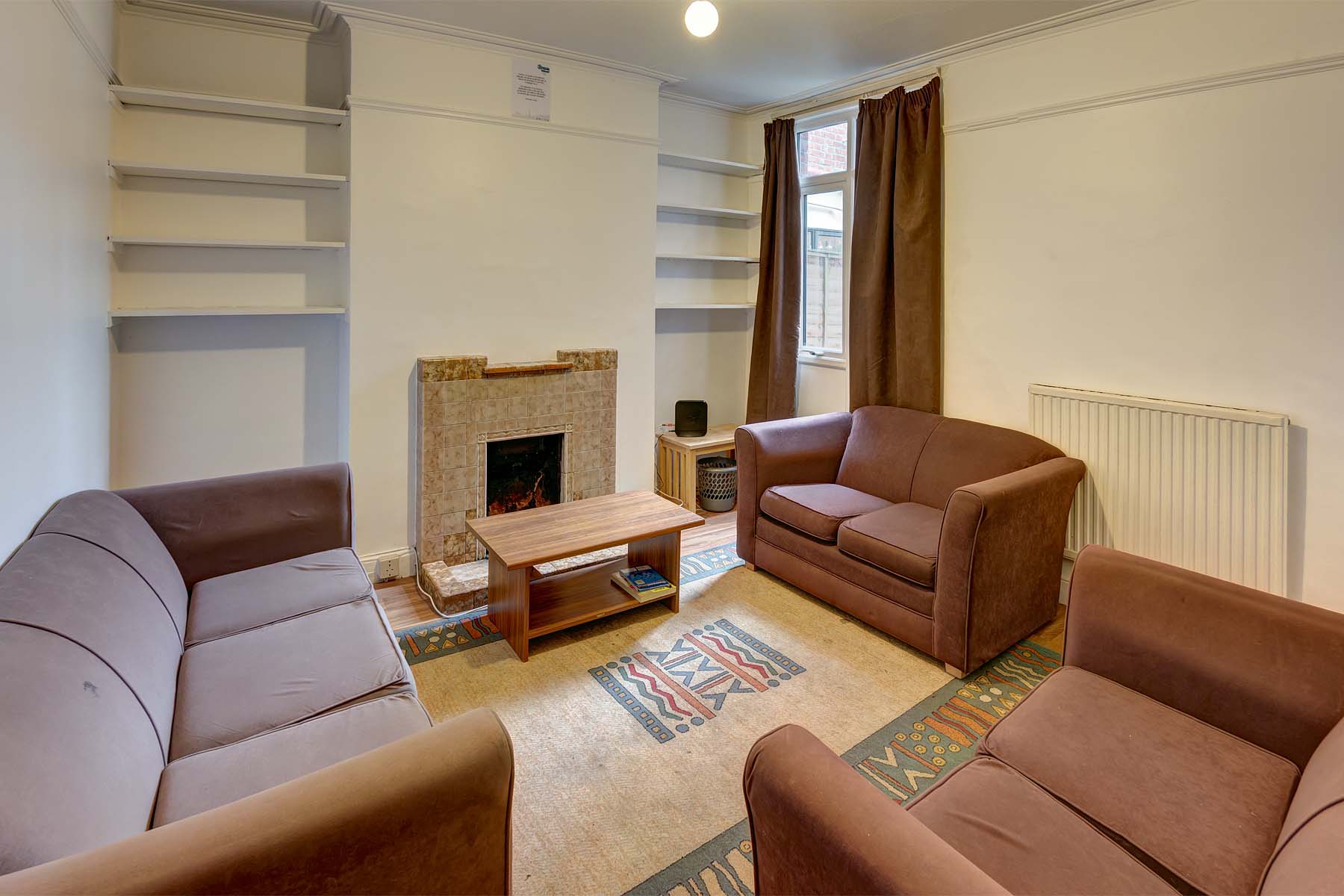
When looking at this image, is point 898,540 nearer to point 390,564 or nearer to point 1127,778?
point 1127,778

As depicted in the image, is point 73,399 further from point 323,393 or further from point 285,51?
point 285,51

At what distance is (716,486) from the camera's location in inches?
180

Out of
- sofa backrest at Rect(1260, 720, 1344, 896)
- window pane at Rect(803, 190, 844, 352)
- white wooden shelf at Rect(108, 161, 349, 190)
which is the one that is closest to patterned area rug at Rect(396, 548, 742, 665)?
white wooden shelf at Rect(108, 161, 349, 190)

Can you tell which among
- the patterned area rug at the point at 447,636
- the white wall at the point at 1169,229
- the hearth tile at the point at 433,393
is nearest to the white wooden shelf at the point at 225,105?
the hearth tile at the point at 433,393

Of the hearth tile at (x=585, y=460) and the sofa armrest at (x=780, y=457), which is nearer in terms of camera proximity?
the sofa armrest at (x=780, y=457)

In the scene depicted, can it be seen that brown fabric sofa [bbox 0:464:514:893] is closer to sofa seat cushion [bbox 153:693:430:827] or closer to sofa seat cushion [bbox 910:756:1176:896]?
sofa seat cushion [bbox 153:693:430:827]

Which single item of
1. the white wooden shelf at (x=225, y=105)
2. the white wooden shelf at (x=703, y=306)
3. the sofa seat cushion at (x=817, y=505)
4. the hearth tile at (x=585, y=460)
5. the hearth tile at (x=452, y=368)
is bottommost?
the sofa seat cushion at (x=817, y=505)

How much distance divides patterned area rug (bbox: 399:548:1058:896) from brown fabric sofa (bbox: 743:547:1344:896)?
594 millimetres

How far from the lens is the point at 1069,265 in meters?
3.11

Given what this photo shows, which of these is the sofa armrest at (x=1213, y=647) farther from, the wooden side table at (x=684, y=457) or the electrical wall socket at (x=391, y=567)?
the electrical wall socket at (x=391, y=567)

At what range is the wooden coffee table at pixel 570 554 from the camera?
2652 mm

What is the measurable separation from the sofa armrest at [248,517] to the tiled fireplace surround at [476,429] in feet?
2.22

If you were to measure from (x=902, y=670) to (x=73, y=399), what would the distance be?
10.3 ft

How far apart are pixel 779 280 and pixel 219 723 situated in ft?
12.5
